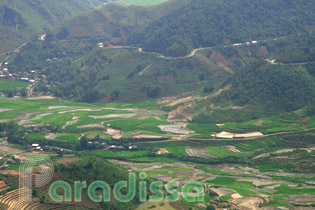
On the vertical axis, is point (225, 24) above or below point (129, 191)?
above

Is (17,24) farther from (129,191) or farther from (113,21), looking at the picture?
(129,191)

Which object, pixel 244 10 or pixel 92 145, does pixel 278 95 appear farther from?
pixel 244 10

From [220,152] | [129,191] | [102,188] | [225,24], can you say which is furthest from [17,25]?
[129,191]

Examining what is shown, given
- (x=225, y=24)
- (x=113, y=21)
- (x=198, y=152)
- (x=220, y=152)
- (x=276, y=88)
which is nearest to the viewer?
(x=220, y=152)

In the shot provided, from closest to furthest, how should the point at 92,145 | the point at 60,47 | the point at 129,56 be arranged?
the point at 92,145
the point at 129,56
the point at 60,47

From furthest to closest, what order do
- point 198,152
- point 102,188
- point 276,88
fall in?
point 276,88, point 198,152, point 102,188

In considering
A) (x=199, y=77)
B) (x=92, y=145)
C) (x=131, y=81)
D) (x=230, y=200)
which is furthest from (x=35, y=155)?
(x=199, y=77)
